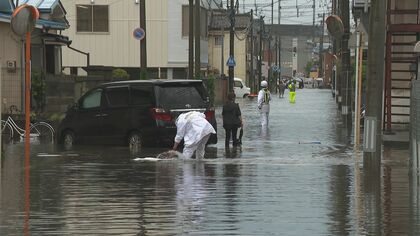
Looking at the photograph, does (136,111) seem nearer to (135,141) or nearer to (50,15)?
(135,141)

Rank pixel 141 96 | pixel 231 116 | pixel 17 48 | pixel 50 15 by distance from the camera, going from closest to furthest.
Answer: pixel 141 96
pixel 231 116
pixel 17 48
pixel 50 15

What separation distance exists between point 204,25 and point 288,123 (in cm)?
2736

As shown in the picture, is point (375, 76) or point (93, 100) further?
point (93, 100)

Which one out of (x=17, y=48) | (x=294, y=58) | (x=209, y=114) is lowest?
(x=209, y=114)

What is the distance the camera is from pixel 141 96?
19.4 meters

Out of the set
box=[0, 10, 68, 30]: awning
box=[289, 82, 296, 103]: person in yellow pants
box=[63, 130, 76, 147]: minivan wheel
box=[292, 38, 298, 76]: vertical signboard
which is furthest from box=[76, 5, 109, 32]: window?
box=[292, 38, 298, 76]: vertical signboard

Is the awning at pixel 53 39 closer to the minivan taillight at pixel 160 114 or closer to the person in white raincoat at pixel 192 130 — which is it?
Answer: the minivan taillight at pixel 160 114

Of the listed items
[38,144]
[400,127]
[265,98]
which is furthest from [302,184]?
[265,98]

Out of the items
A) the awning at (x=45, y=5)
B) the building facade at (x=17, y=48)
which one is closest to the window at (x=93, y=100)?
the building facade at (x=17, y=48)

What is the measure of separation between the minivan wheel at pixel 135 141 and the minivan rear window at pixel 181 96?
3.80 feet

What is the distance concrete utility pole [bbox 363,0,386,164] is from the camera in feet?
43.4

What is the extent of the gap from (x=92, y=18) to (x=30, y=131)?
29549mm

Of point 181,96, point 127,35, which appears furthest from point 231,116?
point 127,35

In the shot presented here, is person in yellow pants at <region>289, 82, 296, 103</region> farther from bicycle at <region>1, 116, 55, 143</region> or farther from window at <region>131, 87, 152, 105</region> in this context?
window at <region>131, 87, 152, 105</region>
